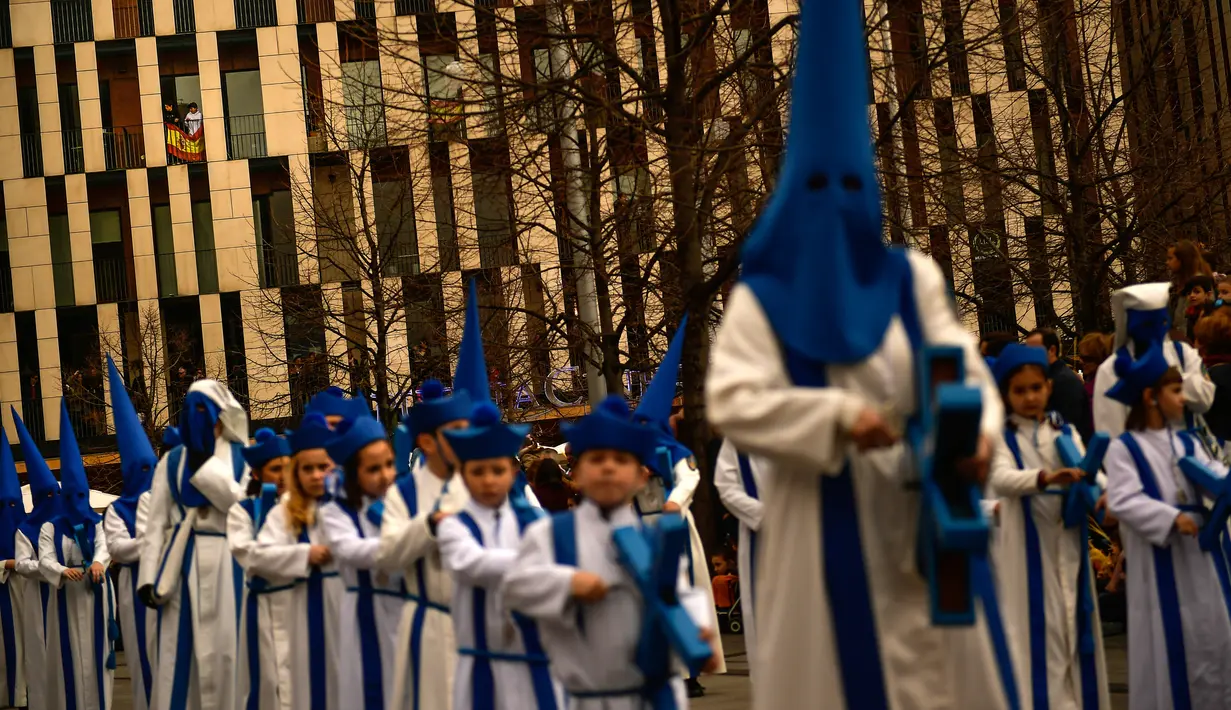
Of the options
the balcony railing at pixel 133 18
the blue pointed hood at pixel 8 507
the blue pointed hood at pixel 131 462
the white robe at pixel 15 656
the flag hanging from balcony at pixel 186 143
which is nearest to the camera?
the blue pointed hood at pixel 131 462

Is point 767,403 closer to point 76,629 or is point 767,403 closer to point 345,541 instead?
point 345,541

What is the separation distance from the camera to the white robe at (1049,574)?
925 centimetres

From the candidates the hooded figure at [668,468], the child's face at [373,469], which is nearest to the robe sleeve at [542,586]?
the child's face at [373,469]

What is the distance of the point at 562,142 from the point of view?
18219mm

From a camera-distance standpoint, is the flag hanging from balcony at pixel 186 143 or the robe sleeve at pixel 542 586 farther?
the flag hanging from balcony at pixel 186 143

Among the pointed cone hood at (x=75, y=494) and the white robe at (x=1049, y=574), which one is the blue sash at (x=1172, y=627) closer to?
the white robe at (x=1049, y=574)

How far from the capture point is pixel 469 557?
23.6ft

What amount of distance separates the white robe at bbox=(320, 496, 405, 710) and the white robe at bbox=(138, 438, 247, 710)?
259 centimetres

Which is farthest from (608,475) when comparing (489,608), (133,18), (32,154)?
(32,154)

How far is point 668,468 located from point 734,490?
0.66 meters

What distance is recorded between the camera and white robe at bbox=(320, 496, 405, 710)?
929cm

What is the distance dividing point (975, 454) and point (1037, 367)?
13.8ft

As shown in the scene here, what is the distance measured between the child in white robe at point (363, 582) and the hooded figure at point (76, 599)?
6134 mm

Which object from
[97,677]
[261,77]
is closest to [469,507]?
[97,677]
